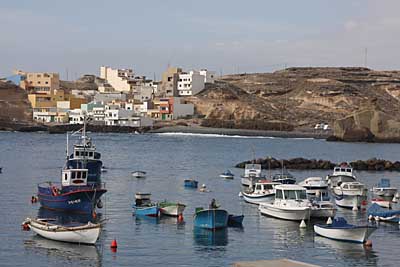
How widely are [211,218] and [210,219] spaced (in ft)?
0.21

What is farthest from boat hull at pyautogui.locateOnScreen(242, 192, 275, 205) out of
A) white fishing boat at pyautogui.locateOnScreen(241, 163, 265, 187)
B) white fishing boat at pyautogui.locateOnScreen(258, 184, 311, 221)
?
white fishing boat at pyautogui.locateOnScreen(241, 163, 265, 187)

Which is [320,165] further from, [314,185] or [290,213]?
[290,213]

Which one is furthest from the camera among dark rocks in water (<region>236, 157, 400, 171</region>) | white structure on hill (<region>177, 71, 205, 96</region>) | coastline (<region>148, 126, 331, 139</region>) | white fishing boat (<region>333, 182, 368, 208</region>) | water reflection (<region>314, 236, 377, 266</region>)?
white structure on hill (<region>177, 71, 205, 96</region>)

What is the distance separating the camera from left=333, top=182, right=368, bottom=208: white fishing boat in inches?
1619

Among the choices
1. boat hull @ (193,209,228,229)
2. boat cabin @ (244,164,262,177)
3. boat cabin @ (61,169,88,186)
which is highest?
boat cabin @ (61,169,88,186)

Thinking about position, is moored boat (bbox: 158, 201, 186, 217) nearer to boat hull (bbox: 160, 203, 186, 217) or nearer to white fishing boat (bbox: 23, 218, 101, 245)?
boat hull (bbox: 160, 203, 186, 217)

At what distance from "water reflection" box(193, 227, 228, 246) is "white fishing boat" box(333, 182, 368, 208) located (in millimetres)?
11491

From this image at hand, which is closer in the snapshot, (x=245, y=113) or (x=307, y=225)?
(x=307, y=225)

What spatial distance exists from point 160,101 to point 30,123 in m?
31.3

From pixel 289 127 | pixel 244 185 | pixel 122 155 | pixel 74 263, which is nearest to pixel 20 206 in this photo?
pixel 74 263

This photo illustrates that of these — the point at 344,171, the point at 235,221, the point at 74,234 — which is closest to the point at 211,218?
the point at 235,221

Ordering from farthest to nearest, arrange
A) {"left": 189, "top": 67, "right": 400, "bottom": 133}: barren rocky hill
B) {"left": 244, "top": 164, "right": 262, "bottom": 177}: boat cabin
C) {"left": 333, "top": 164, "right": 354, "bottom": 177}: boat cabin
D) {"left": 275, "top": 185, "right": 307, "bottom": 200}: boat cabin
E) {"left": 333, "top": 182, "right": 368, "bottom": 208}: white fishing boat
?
{"left": 189, "top": 67, "right": 400, "bottom": 133}: barren rocky hill
{"left": 333, "top": 164, "right": 354, "bottom": 177}: boat cabin
{"left": 244, "top": 164, "right": 262, "bottom": 177}: boat cabin
{"left": 333, "top": 182, "right": 368, "bottom": 208}: white fishing boat
{"left": 275, "top": 185, "right": 307, "bottom": 200}: boat cabin

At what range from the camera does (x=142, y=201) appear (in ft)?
130

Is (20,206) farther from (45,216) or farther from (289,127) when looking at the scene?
(289,127)
